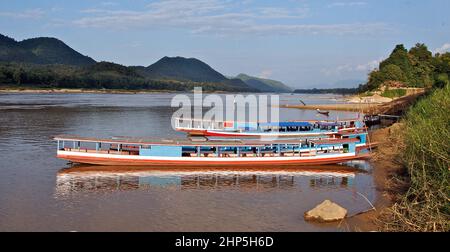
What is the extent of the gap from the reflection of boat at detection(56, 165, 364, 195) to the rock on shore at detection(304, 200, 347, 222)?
6253 mm

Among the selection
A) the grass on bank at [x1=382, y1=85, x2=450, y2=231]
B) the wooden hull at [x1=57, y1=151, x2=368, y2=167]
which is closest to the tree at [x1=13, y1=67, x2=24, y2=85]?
the wooden hull at [x1=57, y1=151, x2=368, y2=167]

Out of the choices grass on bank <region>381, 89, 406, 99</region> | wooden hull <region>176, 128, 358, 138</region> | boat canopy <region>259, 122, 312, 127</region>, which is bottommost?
wooden hull <region>176, 128, 358, 138</region>

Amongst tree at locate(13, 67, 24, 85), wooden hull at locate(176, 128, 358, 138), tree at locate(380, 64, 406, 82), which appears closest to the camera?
wooden hull at locate(176, 128, 358, 138)

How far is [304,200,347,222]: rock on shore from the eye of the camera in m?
17.0

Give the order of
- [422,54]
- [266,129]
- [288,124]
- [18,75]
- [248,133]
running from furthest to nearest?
[18,75] < [422,54] < [266,129] < [288,124] < [248,133]

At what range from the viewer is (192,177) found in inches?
1009

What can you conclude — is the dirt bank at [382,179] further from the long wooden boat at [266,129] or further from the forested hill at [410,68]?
the forested hill at [410,68]

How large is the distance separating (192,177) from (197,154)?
287cm

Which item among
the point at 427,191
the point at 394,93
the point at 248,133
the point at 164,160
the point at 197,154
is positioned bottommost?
the point at 164,160

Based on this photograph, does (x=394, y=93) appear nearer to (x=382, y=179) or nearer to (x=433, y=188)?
(x=382, y=179)

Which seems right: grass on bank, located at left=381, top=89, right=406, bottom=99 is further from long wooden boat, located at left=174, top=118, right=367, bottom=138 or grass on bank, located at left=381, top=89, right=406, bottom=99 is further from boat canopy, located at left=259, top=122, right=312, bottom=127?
boat canopy, located at left=259, top=122, right=312, bottom=127

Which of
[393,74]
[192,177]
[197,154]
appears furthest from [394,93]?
[192,177]

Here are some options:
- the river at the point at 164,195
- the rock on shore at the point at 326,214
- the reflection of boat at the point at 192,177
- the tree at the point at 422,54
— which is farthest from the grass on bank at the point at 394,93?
the rock on shore at the point at 326,214

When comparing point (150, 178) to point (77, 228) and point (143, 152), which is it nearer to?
point (143, 152)
